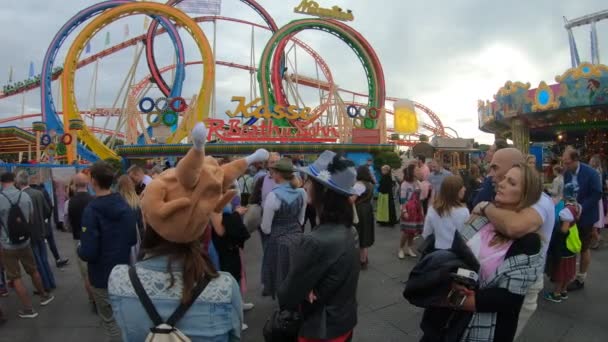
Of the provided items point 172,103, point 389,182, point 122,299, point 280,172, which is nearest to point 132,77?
point 172,103

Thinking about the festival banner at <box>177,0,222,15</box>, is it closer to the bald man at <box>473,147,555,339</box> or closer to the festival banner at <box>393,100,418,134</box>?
the festival banner at <box>393,100,418,134</box>

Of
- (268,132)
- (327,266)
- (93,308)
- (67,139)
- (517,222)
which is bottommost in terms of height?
(93,308)

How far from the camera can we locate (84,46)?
1584cm

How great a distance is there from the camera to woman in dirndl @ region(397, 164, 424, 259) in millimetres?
5355

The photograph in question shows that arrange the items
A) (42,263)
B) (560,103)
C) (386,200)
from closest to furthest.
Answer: (42,263)
(386,200)
(560,103)

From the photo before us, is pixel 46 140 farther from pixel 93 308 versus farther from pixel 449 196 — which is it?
pixel 449 196

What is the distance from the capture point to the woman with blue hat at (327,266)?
158 centimetres

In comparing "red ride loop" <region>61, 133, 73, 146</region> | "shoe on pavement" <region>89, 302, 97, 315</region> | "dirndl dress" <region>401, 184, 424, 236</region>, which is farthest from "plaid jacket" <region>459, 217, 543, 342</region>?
"red ride loop" <region>61, 133, 73, 146</region>

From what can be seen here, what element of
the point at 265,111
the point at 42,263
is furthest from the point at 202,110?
the point at 42,263

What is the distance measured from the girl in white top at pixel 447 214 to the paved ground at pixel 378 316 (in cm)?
91

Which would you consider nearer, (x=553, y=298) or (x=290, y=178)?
(x=290, y=178)

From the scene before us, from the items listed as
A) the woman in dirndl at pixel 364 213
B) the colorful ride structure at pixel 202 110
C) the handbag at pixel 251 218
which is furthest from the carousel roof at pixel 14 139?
the handbag at pixel 251 218

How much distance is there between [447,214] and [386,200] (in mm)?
4264

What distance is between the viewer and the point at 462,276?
1444 mm
